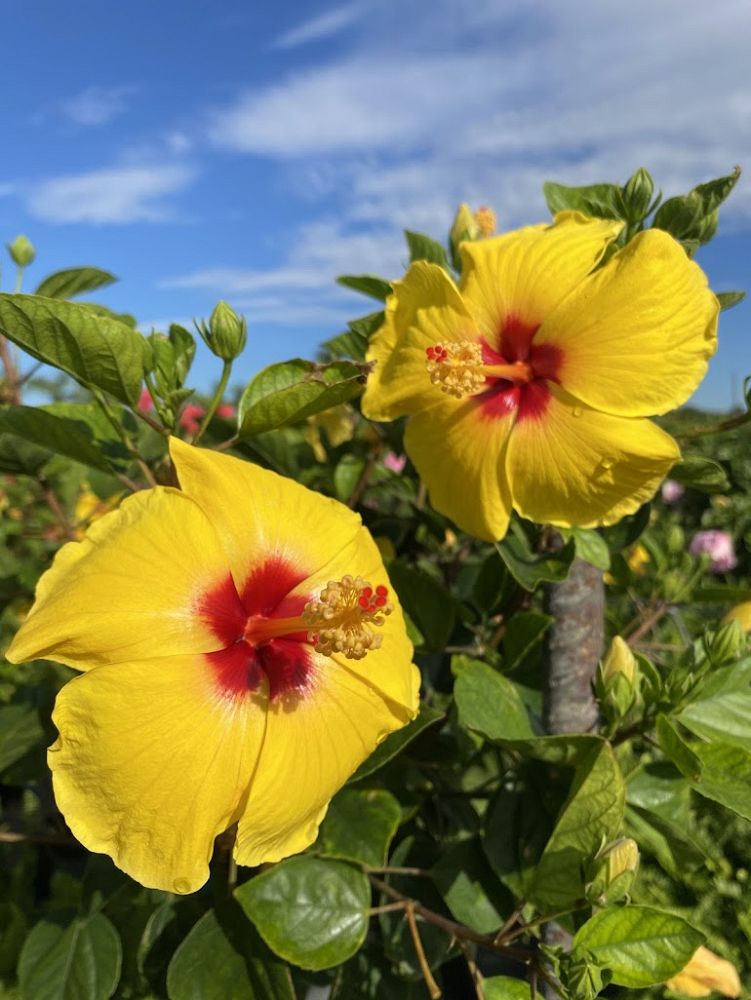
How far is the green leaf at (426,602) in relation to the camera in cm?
138

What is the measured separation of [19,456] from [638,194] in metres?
1.25

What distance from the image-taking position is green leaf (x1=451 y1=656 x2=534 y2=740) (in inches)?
42.6

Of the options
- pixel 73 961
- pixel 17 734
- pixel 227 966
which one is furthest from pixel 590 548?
pixel 17 734

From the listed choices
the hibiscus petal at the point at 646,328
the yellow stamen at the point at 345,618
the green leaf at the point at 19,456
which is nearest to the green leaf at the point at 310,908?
the yellow stamen at the point at 345,618

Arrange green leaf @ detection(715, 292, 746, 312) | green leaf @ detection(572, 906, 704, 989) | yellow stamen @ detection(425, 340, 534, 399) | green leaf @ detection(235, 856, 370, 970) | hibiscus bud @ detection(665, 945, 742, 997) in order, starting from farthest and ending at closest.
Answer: hibiscus bud @ detection(665, 945, 742, 997) → green leaf @ detection(715, 292, 746, 312) → yellow stamen @ detection(425, 340, 534, 399) → green leaf @ detection(235, 856, 370, 970) → green leaf @ detection(572, 906, 704, 989)

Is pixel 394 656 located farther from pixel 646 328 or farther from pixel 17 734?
pixel 17 734

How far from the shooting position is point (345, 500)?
5.90ft

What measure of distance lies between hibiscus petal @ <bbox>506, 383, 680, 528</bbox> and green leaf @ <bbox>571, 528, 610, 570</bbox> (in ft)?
0.24

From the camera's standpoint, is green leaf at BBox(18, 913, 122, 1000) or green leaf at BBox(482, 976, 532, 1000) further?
green leaf at BBox(18, 913, 122, 1000)

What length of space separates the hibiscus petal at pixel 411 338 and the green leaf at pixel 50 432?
0.43 meters

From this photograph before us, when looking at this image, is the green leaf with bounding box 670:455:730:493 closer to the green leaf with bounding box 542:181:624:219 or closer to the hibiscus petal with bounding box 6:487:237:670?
the green leaf with bounding box 542:181:624:219

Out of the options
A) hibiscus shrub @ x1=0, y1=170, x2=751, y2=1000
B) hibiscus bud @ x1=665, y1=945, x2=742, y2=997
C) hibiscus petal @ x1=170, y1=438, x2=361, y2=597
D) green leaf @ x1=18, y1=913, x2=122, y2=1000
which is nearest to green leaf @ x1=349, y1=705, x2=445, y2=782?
hibiscus shrub @ x1=0, y1=170, x2=751, y2=1000

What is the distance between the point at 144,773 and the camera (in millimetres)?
861

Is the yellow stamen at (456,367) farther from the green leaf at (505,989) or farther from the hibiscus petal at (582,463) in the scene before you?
the green leaf at (505,989)
